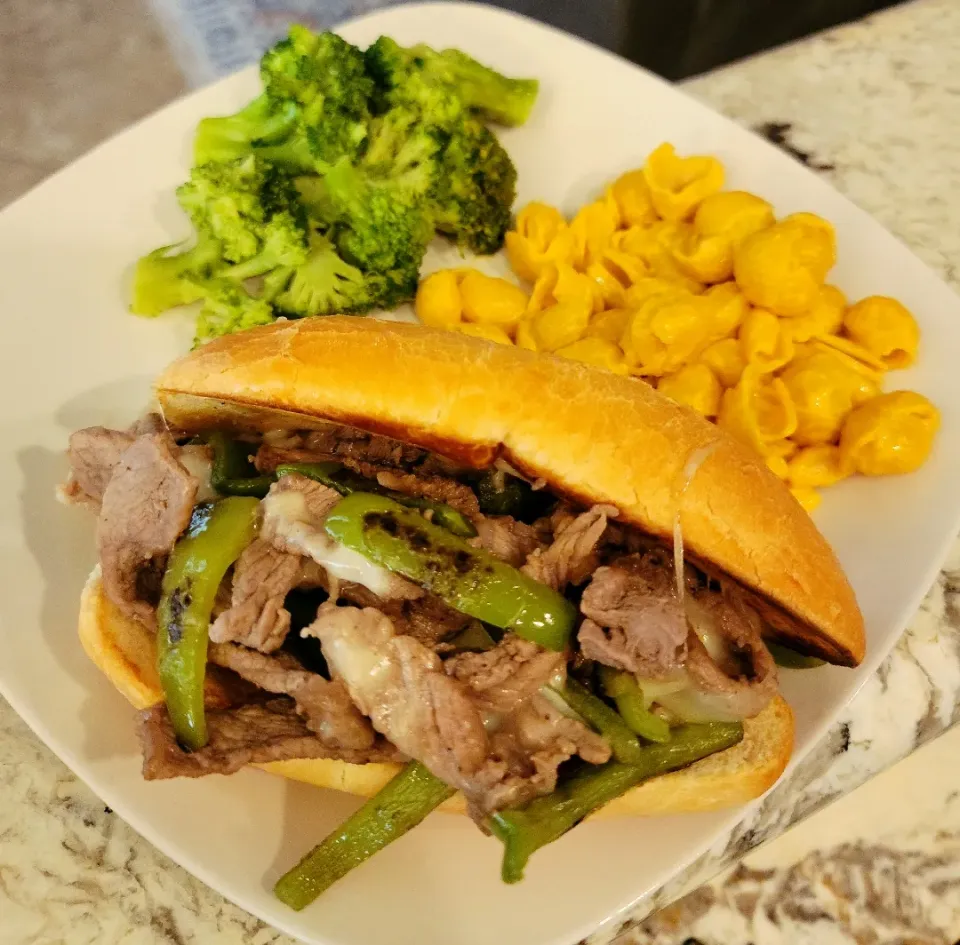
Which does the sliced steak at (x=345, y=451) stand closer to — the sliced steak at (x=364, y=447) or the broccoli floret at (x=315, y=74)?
the sliced steak at (x=364, y=447)

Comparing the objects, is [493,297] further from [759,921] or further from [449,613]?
[759,921]

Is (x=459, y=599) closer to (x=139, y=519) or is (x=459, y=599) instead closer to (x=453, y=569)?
(x=453, y=569)

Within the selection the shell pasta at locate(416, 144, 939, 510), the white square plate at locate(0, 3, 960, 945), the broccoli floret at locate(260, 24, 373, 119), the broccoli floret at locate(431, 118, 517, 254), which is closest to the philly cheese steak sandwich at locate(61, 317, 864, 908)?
the white square plate at locate(0, 3, 960, 945)

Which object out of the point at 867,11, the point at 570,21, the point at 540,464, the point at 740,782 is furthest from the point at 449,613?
the point at 867,11

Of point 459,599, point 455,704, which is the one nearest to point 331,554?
point 459,599

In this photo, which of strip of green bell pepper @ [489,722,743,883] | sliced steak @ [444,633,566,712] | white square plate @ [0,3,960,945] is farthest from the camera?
white square plate @ [0,3,960,945]

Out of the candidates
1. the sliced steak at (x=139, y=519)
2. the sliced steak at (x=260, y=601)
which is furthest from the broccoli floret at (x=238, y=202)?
Result: the sliced steak at (x=260, y=601)

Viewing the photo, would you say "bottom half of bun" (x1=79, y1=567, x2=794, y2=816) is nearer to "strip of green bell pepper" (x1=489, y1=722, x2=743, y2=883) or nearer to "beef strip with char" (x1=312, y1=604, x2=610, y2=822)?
"strip of green bell pepper" (x1=489, y1=722, x2=743, y2=883)
